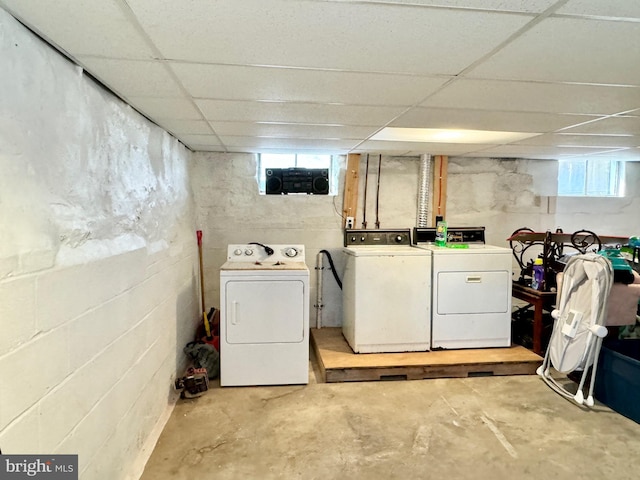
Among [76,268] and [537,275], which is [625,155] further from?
[76,268]

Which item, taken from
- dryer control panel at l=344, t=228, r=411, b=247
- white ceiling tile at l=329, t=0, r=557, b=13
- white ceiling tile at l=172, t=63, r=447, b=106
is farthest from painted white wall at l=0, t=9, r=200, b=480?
dryer control panel at l=344, t=228, r=411, b=247

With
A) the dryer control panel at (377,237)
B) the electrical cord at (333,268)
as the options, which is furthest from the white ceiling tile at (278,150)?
the electrical cord at (333,268)

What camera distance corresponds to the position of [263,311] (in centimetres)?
306

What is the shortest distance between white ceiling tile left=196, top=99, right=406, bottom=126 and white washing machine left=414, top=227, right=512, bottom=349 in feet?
5.05

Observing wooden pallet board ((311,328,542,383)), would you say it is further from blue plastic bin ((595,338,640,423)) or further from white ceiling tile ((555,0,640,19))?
white ceiling tile ((555,0,640,19))

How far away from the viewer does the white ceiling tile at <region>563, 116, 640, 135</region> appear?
253 cm

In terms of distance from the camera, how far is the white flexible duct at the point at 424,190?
4125mm

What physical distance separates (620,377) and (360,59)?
286 cm

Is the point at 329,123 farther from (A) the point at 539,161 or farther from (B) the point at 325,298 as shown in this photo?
(A) the point at 539,161

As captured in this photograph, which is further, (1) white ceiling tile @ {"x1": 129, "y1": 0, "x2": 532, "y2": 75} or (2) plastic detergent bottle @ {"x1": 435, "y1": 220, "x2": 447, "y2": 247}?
(2) plastic detergent bottle @ {"x1": 435, "y1": 220, "x2": 447, "y2": 247}

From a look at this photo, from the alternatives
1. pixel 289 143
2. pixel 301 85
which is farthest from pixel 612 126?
pixel 289 143

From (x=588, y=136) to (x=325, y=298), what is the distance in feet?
9.43

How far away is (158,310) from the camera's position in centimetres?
262

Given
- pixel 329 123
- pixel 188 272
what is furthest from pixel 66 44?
pixel 188 272
